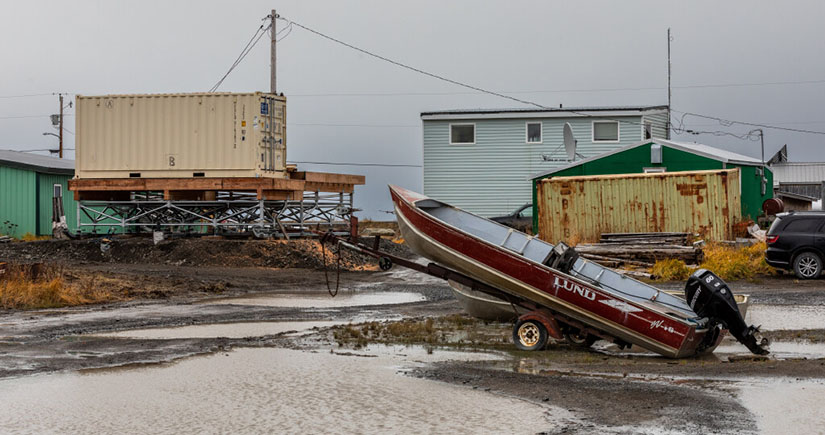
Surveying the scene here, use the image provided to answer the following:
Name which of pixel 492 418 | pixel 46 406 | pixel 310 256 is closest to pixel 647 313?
pixel 492 418

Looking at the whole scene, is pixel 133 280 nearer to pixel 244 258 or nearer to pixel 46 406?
pixel 244 258

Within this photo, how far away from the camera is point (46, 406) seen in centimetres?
847

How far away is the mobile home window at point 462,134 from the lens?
4083 centimetres

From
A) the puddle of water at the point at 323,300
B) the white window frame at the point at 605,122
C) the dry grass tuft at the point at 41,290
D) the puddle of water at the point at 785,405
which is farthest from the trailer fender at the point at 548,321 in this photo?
Result: the white window frame at the point at 605,122

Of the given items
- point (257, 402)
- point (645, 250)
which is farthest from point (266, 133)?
point (257, 402)

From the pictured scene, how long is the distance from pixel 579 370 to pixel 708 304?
1.95 metres

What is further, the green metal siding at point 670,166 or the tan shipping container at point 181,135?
the green metal siding at point 670,166

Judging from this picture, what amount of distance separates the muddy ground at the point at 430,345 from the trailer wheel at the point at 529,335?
8.7 inches

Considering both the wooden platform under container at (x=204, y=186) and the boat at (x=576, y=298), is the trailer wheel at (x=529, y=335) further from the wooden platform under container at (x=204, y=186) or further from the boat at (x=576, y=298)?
the wooden platform under container at (x=204, y=186)

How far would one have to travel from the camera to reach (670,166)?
111ft

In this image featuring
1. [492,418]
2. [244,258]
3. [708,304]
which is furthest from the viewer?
[244,258]

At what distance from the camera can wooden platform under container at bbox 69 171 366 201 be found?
97.9ft

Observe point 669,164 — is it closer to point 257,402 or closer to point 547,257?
point 547,257

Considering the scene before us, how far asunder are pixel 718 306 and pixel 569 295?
174cm
